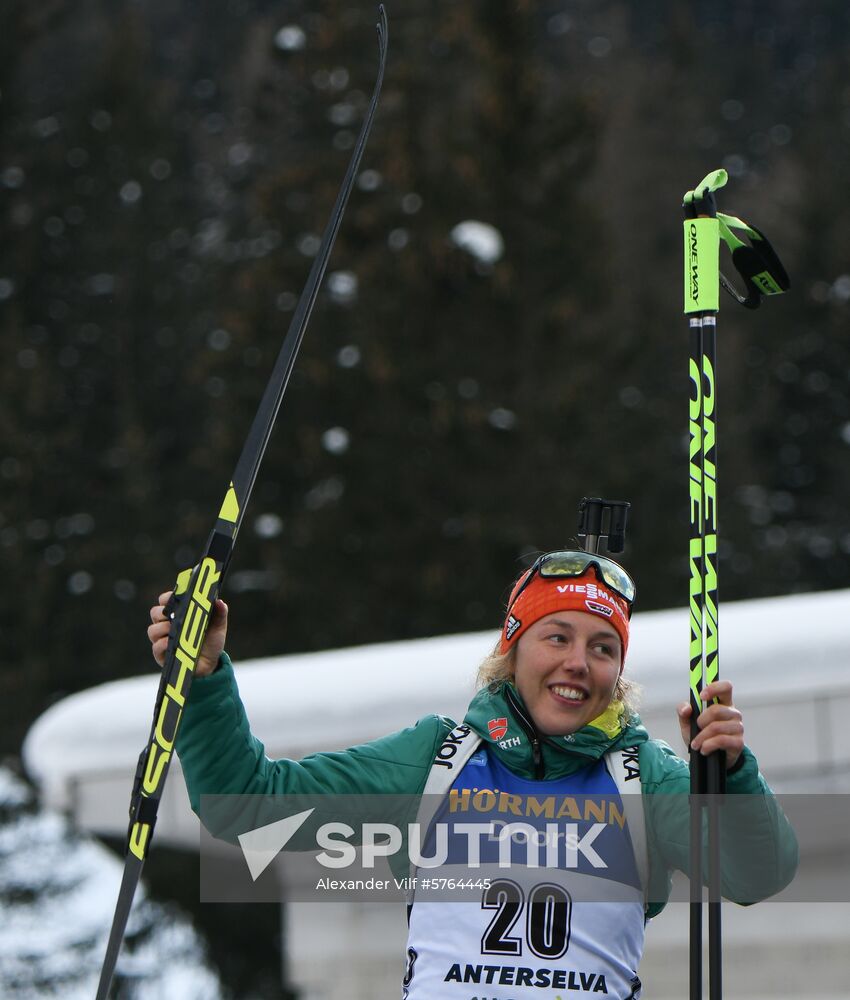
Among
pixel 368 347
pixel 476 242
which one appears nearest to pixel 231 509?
pixel 368 347

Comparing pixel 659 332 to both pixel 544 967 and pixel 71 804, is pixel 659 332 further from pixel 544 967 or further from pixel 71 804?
pixel 544 967

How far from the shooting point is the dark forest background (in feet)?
57.9

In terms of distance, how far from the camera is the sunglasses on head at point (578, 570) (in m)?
2.95

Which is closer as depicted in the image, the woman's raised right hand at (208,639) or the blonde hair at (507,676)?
the woman's raised right hand at (208,639)

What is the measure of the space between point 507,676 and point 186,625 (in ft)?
1.99

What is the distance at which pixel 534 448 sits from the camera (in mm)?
17562

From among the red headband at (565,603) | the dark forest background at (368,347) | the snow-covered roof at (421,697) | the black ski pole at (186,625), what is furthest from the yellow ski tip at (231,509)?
the dark forest background at (368,347)

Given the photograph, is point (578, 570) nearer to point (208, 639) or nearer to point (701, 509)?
point (701, 509)

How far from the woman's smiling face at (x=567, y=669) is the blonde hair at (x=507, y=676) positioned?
0.05 metres

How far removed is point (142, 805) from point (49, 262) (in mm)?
21802
